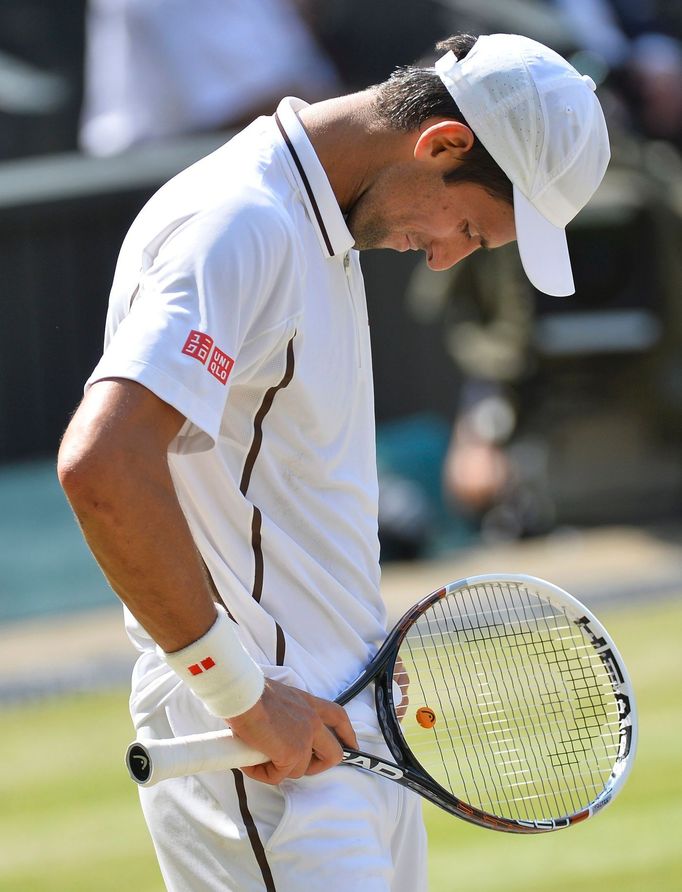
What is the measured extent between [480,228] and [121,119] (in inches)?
256

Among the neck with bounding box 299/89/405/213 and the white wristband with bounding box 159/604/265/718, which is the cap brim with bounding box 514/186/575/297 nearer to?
the neck with bounding box 299/89/405/213

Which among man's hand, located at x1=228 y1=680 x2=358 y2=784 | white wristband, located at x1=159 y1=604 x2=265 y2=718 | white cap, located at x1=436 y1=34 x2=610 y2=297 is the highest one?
white cap, located at x1=436 y1=34 x2=610 y2=297

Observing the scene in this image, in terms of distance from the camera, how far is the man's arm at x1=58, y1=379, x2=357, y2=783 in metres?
2.11

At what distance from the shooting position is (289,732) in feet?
7.64

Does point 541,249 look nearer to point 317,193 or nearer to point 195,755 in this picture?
point 317,193

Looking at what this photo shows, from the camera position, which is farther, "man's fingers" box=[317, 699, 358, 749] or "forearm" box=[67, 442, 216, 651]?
"man's fingers" box=[317, 699, 358, 749]

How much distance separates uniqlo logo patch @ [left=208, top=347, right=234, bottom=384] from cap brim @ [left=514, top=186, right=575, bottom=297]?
1.88ft

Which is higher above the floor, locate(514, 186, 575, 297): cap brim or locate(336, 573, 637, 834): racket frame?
locate(514, 186, 575, 297): cap brim

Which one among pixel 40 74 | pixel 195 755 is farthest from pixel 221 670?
pixel 40 74

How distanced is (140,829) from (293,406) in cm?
315

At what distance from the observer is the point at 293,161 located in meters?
2.41

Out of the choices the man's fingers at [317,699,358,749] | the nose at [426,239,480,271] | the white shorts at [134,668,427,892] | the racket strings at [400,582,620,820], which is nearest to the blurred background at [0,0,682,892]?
the racket strings at [400,582,620,820]

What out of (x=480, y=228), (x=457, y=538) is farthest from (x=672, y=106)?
(x=480, y=228)

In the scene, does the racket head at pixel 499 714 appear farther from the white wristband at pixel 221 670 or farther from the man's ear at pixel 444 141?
the man's ear at pixel 444 141
